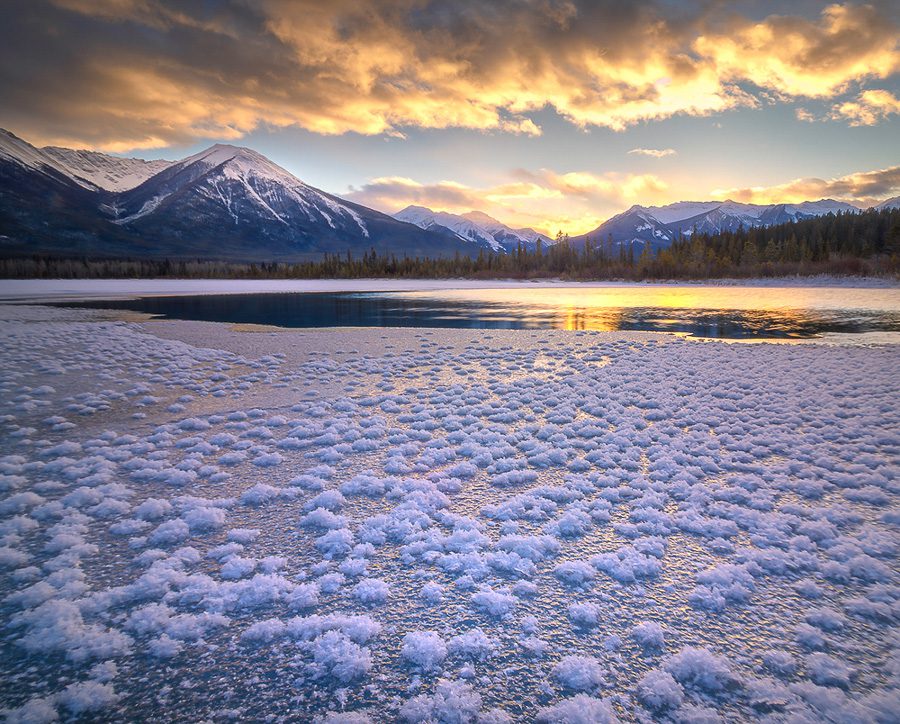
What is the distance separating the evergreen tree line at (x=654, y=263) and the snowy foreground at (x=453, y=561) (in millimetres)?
97618

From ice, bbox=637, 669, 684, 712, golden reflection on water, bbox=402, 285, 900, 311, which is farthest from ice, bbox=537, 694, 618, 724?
golden reflection on water, bbox=402, 285, 900, 311

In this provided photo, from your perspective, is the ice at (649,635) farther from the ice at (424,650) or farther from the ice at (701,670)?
the ice at (424,650)

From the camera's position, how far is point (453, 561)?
4223 mm

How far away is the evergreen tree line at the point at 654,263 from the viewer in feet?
332

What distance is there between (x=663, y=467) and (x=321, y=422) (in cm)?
583

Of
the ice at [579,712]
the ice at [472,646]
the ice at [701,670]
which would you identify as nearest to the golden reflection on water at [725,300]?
the ice at [701,670]

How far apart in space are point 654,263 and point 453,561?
113543 millimetres

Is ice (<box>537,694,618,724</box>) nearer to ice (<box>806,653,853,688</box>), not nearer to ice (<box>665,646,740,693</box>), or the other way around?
ice (<box>665,646,740,693</box>)

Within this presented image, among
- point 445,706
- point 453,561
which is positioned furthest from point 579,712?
point 453,561

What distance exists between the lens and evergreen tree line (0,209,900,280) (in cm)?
10112

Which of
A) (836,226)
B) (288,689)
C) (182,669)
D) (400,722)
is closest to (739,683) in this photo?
(400,722)

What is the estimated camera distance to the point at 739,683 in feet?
9.64

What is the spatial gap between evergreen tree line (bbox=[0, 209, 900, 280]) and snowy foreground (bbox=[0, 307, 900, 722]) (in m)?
97.6

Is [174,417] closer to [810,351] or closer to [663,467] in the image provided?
[663,467]
